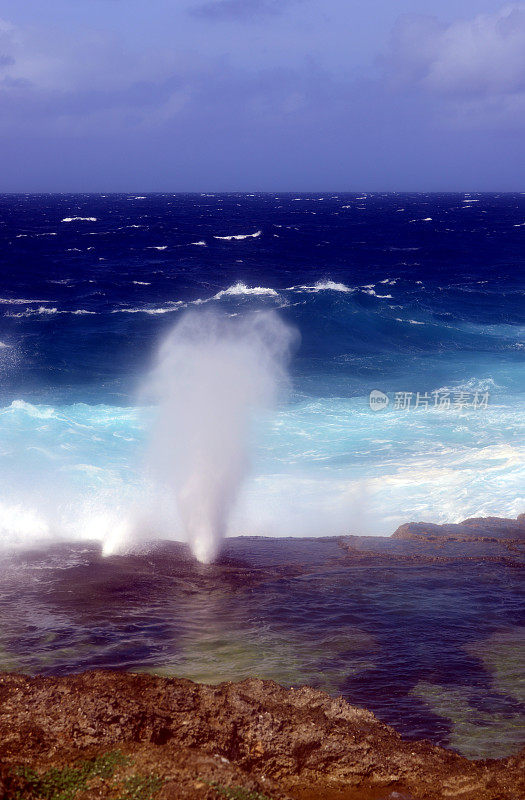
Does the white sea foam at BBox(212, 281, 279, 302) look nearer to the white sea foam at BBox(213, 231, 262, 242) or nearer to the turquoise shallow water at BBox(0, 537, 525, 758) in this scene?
the white sea foam at BBox(213, 231, 262, 242)

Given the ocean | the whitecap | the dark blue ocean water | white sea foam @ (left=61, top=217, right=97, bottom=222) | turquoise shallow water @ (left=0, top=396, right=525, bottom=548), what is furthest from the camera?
white sea foam @ (left=61, top=217, right=97, bottom=222)

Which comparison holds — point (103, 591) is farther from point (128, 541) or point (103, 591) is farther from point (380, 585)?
point (380, 585)

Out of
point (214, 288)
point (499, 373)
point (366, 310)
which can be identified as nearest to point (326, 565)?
point (499, 373)

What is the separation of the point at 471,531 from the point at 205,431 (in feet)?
23.3

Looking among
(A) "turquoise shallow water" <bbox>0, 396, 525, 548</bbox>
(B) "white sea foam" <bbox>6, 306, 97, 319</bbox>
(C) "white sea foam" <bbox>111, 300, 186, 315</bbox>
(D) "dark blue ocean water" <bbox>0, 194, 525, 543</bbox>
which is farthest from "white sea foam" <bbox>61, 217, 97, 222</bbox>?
(A) "turquoise shallow water" <bbox>0, 396, 525, 548</bbox>

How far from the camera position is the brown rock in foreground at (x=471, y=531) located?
1542 centimetres

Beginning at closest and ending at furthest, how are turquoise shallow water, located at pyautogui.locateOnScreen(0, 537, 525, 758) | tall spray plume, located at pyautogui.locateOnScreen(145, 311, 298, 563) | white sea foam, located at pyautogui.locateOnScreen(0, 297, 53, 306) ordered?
turquoise shallow water, located at pyautogui.locateOnScreen(0, 537, 525, 758) → tall spray plume, located at pyautogui.locateOnScreen(145, 311, 298, 563) → white sea foam, located at pyautogui.locateOnScreen(0, 297, 53, 306)

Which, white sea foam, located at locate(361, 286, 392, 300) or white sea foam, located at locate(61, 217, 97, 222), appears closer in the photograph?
white sea foam, located at locate(361, 286, 392, 300)

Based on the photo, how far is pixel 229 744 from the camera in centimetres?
717

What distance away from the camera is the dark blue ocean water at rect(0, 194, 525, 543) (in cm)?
1966

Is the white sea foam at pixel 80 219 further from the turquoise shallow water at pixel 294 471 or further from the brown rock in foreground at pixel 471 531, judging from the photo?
the brown rock in foreground at pixel 471 531

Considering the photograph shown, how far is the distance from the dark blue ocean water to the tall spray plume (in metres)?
1.20

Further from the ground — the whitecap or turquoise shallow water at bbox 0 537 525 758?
the whitecap

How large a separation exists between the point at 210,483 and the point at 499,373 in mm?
19361
